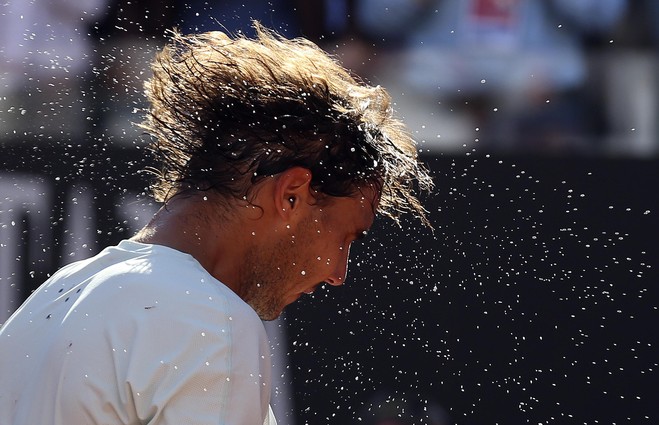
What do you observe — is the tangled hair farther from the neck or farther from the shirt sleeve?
the shirt sleeve

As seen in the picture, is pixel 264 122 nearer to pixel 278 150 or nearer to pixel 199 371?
pixel 278 150

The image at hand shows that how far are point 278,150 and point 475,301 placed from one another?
204cm

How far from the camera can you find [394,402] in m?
3.47

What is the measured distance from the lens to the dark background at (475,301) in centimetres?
348

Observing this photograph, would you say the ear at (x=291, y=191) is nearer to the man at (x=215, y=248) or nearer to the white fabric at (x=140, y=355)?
the man at (x=215, y=248)

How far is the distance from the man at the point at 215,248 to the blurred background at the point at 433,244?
153cm

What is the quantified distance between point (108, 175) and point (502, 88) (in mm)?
1624

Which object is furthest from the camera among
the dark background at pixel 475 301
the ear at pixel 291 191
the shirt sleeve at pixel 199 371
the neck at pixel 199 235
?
the dark background at pixel 475 301

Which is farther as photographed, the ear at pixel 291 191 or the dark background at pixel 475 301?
the dark background at pixel 475 301

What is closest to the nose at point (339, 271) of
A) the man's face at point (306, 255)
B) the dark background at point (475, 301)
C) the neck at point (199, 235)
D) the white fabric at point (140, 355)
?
the man's face at point (306, 255)

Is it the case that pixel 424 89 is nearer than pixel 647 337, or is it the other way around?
pixel 647 337

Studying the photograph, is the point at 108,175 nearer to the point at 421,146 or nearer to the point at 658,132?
the point at 421,146

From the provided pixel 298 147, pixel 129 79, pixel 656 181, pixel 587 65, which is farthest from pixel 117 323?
pixel 587 65

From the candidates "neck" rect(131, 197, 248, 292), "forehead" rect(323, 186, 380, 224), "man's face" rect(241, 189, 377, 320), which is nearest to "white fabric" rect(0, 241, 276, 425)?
"neck" rect(131, 197, 248, 292)
